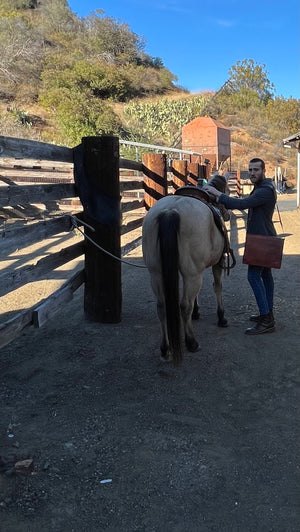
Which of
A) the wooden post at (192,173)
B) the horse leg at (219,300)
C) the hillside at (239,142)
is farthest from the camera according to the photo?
the hillside at (239,142)

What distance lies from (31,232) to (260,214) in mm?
2394

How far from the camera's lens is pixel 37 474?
7.67 feet

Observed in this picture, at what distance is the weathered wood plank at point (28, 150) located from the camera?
10.0ft

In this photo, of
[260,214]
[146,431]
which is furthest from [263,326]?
[146,431]

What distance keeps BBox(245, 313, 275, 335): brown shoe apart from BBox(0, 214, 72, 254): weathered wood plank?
220cm

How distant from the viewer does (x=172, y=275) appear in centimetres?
337

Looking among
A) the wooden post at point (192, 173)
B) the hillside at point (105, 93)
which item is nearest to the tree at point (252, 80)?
the hillside at point (105, 93)

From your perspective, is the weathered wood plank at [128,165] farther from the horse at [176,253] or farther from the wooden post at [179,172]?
the wooden post at [179,172]

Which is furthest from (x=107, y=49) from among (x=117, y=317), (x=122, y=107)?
(x=117, y=317)

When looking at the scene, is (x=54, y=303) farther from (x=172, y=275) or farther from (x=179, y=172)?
(x=179, y=172)

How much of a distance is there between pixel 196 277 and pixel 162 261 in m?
0.50

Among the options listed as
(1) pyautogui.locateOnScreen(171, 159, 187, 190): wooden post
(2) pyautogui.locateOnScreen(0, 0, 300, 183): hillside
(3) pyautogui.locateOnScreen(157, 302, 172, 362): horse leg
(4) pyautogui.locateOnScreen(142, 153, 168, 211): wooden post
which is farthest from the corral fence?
(2) pyautogui.locateOnScreen(0, 0, 300, 183): hillside

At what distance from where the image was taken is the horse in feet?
11.0

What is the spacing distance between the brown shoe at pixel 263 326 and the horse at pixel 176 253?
0.75m
